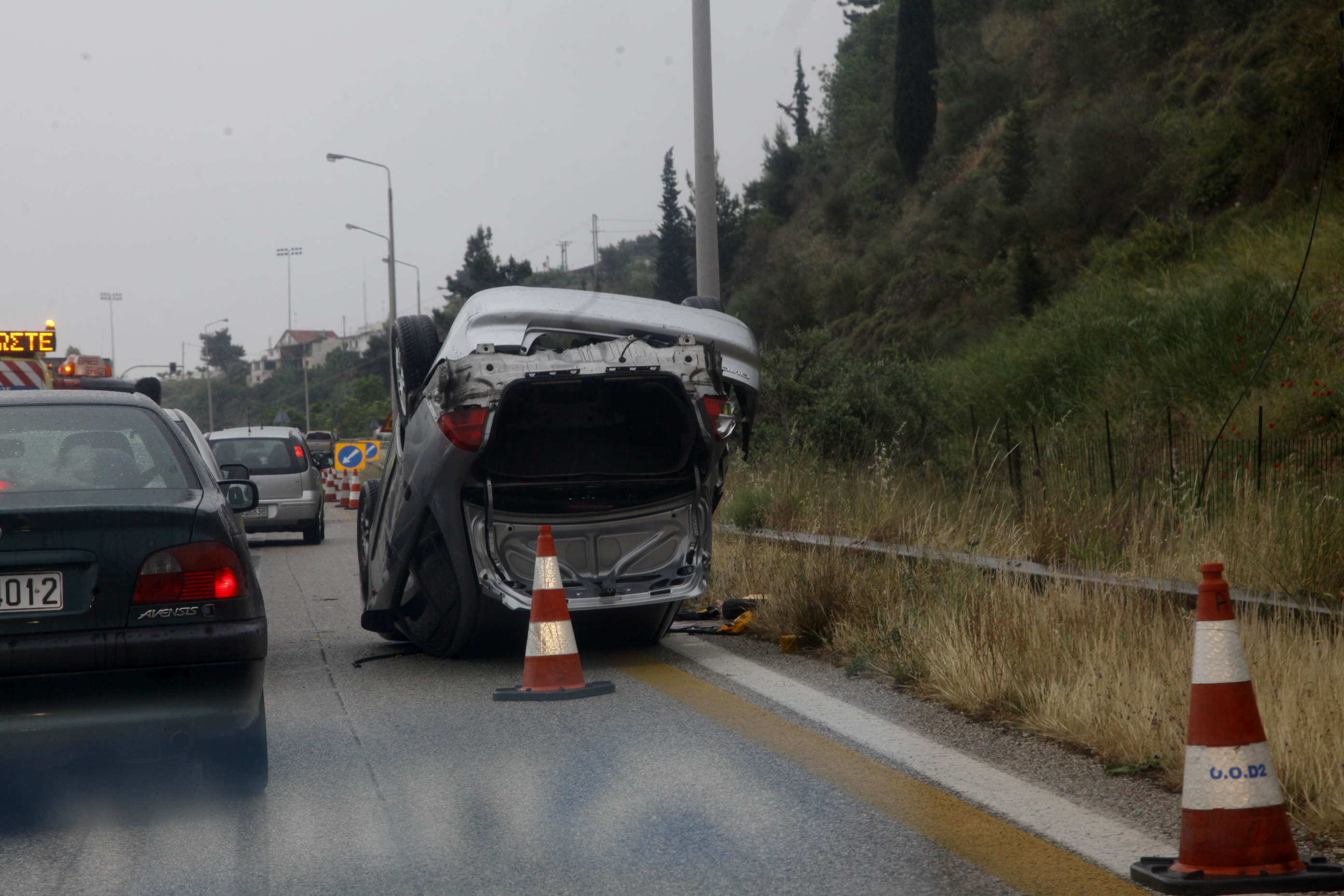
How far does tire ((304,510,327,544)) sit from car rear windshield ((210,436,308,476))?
79cm

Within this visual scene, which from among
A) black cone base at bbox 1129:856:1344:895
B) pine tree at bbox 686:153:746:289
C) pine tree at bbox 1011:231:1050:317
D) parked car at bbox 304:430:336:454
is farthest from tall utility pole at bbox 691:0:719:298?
pine tree at bbox 686:153:746:289

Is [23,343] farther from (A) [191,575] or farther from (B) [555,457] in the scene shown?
(A) [191,575]

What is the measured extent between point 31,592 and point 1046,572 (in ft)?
16.3

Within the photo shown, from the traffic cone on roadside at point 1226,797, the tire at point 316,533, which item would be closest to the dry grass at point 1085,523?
the traffic cone on roadside at point 1226,797

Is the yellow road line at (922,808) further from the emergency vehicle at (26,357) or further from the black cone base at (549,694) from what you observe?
the emergency vehicle at (26,357)

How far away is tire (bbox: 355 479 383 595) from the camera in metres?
8.48

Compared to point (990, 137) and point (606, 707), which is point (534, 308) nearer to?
point (606, 707)

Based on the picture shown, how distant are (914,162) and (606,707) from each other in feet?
149

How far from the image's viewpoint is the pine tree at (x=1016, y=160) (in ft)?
117

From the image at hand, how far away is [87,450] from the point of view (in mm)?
5492

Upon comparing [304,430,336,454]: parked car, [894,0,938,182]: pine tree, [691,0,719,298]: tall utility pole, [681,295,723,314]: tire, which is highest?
[894,0,938,182]: pine tree

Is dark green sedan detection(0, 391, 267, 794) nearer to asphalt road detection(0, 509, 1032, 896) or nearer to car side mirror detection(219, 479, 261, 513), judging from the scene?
asphalt road detection(0, 509, 1032, 896)

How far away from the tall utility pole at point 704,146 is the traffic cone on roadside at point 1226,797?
1069cm

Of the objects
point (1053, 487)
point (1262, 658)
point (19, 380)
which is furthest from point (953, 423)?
point (1262, 658)
